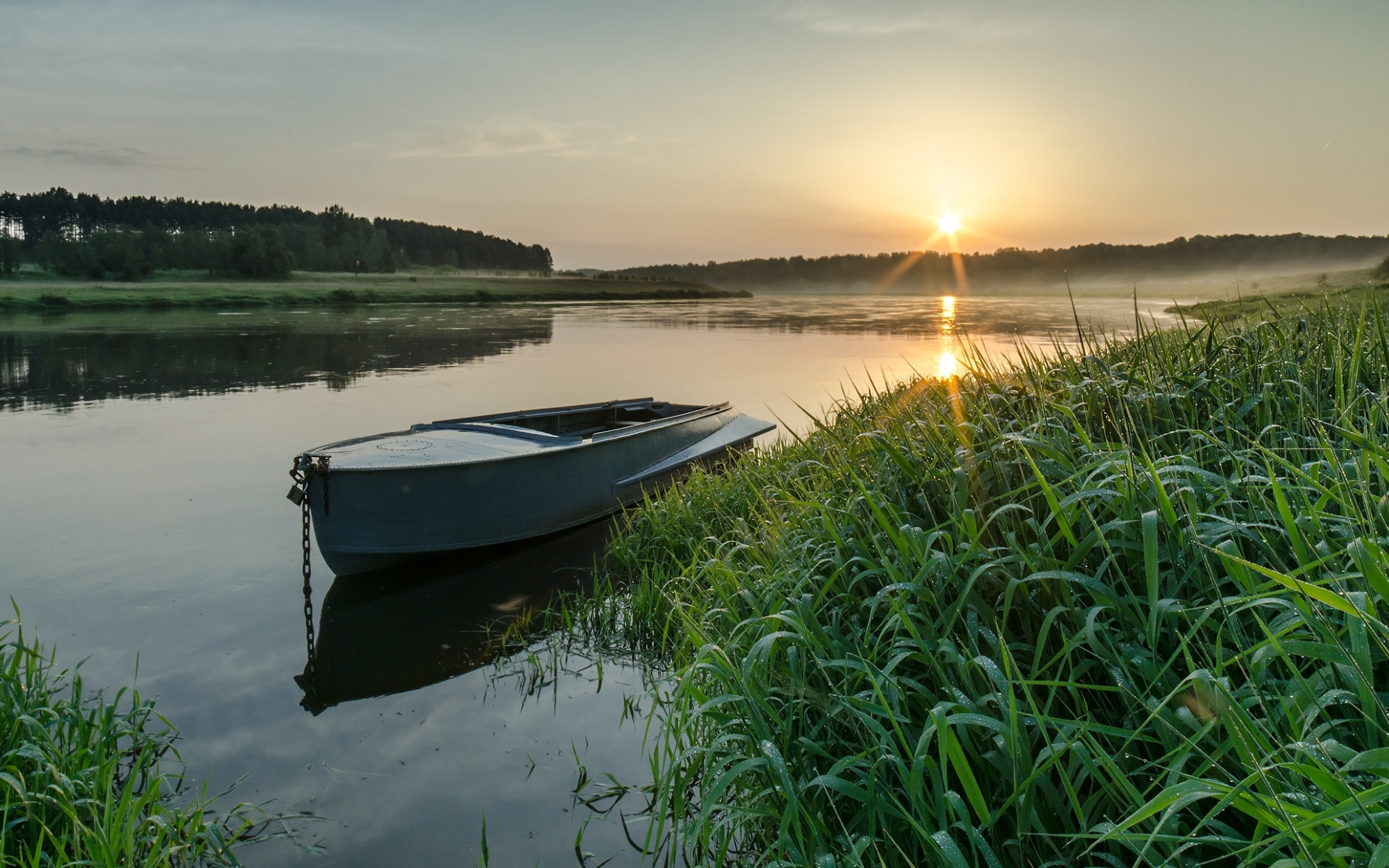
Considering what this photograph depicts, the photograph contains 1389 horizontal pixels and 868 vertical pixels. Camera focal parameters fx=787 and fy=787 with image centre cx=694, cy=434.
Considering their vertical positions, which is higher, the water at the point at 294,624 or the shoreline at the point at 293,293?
the shoreline at the point at 293,293

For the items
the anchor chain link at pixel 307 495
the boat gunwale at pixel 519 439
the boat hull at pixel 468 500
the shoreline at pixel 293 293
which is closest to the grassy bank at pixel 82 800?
the anchor chain link at pixel 307 495

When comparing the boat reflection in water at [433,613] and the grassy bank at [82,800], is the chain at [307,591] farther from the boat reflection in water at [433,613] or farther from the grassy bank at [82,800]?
the grassy bank at [82,800]

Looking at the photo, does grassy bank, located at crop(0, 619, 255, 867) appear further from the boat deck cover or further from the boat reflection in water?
the boat deck cover

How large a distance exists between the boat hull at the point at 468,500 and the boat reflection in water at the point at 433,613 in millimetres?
264

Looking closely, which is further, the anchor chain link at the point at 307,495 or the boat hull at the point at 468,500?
the boat hull at the point at 468,500

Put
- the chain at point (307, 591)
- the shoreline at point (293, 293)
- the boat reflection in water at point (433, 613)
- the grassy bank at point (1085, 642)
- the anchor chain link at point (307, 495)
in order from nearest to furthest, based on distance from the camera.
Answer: the grassy bank at point (1085, 642) < the boat reflection in water at point (433, 613) < the chain at point (307, 591) < the anchor chain link at point (307, 495) < the shoreline at point (293, 293)

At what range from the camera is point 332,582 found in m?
7.82

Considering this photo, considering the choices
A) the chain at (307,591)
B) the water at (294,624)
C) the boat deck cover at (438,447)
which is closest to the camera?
the water at (294,624)

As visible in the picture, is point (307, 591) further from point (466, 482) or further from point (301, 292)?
point (301, 292)

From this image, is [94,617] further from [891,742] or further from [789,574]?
[891,742]

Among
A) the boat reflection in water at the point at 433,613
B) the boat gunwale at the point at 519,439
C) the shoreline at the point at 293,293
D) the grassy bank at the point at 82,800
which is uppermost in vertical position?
the shoreline at the point at 293,293

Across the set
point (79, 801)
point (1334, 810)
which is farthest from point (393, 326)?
point (1334, 810)

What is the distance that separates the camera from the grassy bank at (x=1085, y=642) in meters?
1.89

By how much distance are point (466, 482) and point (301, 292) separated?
67.5m
